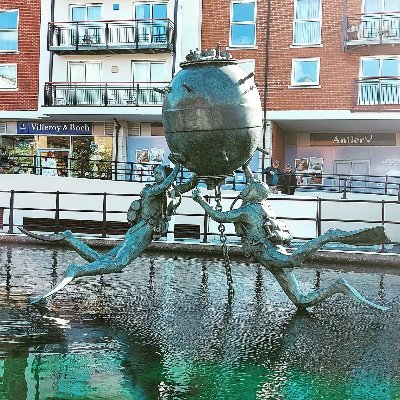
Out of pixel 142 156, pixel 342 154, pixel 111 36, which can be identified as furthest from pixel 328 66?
pixel 111 36

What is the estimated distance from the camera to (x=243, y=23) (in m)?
30.8

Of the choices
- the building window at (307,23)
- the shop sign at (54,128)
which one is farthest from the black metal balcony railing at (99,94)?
the building window at (307,23)

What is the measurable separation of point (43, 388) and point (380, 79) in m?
26.5

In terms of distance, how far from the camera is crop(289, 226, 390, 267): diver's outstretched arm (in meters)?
6.82

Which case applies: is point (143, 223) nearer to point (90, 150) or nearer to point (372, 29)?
point (372, 29)

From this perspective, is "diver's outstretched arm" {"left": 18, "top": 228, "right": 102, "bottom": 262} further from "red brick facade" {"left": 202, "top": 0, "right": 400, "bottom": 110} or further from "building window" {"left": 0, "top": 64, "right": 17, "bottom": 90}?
"building window" {"left": 0, "top": 64, "right": 17, "bottom": 90}

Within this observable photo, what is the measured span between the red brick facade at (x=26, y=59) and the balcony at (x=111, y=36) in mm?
1294

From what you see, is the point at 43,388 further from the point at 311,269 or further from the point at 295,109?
the point at 295,109

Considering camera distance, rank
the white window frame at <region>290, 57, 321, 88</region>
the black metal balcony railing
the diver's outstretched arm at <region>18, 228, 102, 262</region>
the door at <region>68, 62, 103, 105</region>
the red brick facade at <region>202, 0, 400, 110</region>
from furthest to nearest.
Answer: the door at <region>68, 62, 103, 105</region>
the black metal balcony railing
the white window frame at <region>290, 57, 321, 88</region>
the red brick facade at <region>202, 0, 400, 110</region>
the diver's outstretched arm at <region>18, 228, 102, 262</region>

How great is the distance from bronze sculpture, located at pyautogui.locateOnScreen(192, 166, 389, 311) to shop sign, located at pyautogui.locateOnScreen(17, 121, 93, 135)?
26686 millimetres

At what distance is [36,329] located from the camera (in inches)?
248

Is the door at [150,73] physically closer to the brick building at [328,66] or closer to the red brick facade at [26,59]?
the brick building at [328,66]

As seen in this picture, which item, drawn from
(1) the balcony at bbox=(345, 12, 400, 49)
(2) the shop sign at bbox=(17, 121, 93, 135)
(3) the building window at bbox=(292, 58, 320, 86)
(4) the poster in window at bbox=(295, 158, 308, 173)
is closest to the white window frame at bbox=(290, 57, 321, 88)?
(3) the building window at bbox=(292, 58, 320, 86)

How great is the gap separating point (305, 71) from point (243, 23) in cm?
366
